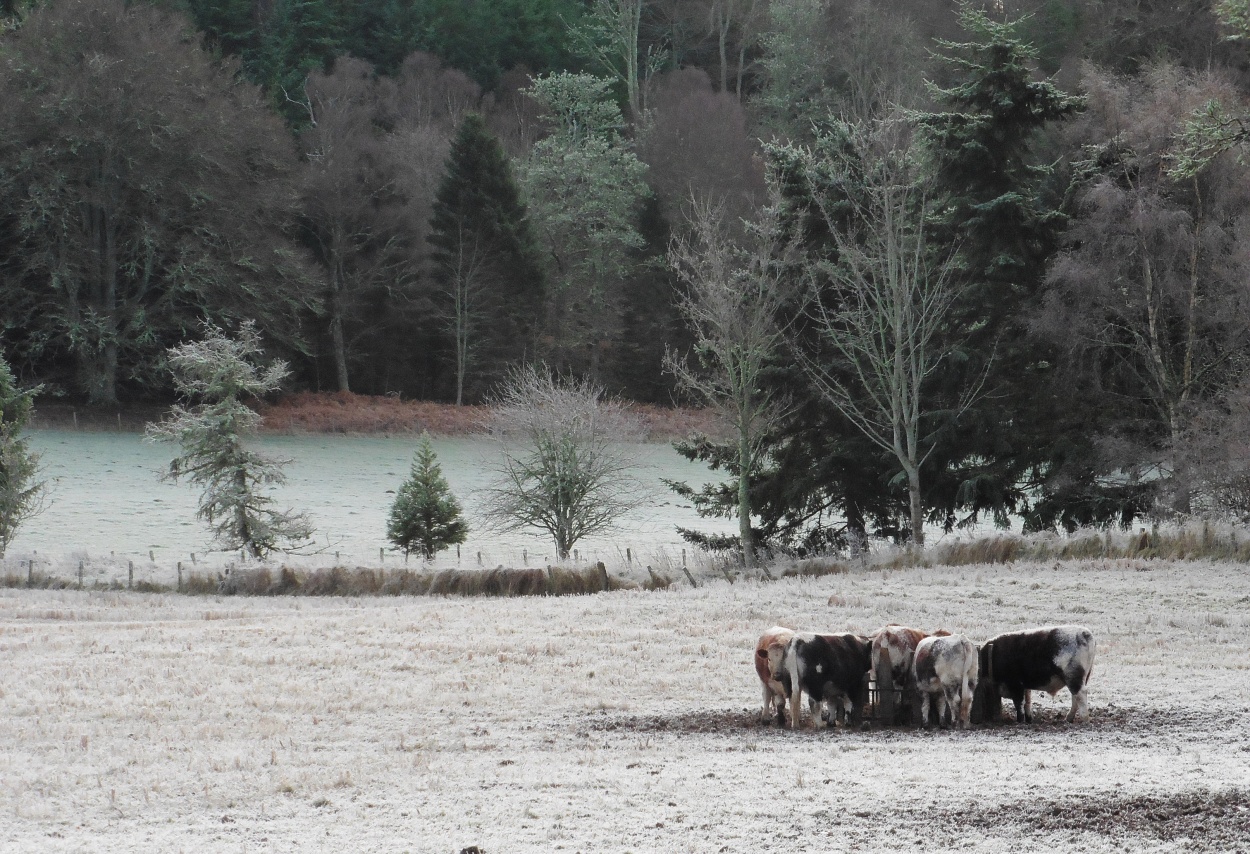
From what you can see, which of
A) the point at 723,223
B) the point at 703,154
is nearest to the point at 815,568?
the point at 723,223


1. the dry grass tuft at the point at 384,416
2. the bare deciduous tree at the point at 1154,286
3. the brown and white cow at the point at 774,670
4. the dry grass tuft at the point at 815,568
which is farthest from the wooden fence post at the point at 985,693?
the dry grass tuft at the point at 384,416

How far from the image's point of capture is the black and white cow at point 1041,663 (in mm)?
11453

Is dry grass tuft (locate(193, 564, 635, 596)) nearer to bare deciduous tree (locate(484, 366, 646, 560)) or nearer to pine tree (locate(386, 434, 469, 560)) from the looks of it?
pine tree (locate(386, 434, 469, 560))

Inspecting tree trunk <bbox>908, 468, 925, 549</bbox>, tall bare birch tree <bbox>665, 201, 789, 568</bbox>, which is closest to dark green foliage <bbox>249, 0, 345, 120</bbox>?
tall bare birch tree <bbox>665, 201, 789, 568</bbox>

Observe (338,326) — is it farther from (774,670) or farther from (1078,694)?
(1078,694)

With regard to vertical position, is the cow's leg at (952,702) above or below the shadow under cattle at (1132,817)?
above

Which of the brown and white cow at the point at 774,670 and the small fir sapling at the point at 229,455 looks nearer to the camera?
the brown and white cow at the point at 774,670

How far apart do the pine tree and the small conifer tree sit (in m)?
8.55

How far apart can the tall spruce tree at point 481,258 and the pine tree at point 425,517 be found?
29.9 m

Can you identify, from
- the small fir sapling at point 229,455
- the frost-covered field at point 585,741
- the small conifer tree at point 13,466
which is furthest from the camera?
the small fir sapling at point 229,455

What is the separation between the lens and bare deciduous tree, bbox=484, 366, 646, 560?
1307 inches

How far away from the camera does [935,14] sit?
7556cm

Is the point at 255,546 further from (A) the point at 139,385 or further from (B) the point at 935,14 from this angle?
(B) the point at 935,14

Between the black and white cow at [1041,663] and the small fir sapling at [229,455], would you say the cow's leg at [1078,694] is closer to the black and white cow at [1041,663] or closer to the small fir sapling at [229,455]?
the black and white cow at [1041,663]
